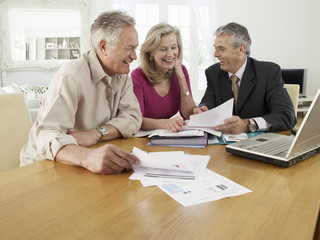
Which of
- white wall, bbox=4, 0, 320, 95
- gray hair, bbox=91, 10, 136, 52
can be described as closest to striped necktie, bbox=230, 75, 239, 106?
gray hair, bbox=91, 10, 136, 52

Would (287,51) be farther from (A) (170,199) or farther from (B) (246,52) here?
(A) (170,199)

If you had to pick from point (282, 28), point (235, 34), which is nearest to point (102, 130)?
point (235, 34)

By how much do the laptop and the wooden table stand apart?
0.14 feet

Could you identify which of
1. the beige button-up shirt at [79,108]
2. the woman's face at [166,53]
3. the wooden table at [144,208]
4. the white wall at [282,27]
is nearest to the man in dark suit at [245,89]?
the woman's face at [166,53]

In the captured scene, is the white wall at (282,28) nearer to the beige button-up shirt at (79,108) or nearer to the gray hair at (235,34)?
the gray hair at (235,34)

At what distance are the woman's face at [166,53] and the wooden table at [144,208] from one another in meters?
1.34

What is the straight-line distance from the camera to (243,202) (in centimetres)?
72

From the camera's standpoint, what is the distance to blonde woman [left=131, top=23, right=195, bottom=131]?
2.13m

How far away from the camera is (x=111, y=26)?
1397 mm

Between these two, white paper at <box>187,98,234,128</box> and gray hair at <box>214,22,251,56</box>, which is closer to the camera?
white paper at <box>187,98,234,128</box>

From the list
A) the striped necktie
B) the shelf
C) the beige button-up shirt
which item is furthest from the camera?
the shelf

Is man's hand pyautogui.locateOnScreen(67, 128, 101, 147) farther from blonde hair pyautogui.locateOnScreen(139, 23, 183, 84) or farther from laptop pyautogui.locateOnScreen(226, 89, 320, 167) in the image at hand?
blonde hair pyautogui.locateOnScreen(139, 23, 183, 84)

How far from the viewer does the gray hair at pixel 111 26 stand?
140cm

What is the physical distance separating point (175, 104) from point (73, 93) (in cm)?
116
